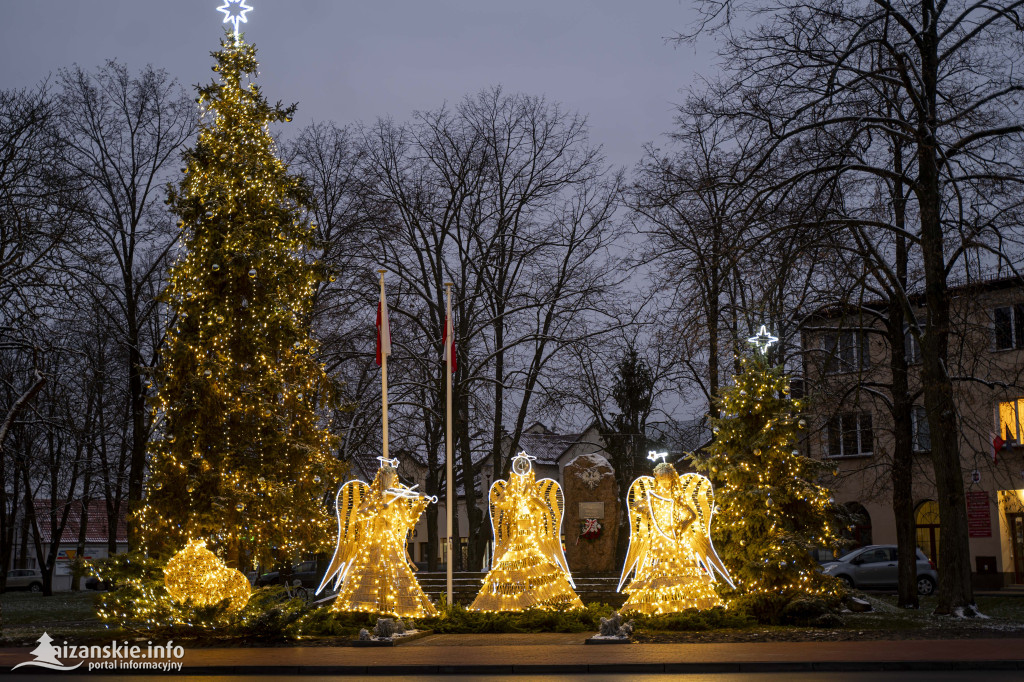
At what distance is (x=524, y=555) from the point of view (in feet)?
65.0

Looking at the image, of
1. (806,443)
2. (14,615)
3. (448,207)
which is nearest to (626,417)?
(806,443)

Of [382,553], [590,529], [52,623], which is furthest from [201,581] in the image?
[590,529]

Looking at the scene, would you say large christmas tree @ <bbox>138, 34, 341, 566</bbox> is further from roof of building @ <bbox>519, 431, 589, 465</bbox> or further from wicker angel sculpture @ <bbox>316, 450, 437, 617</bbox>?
roof of building @ <bbox>519, 431, 589, 465</bbox>

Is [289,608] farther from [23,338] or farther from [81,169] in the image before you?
[81,169]

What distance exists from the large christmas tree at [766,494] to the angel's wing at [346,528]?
6.76 metres

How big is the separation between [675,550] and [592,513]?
1010cm

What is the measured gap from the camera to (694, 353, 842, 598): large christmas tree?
18953 mm

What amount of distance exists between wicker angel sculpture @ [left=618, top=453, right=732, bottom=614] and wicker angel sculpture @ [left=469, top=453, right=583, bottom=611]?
161 centimetres

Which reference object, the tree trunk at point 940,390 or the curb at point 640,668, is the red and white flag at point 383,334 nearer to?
the curb at point 640,668

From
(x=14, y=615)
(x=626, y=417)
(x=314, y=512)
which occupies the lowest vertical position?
(x=14, y=615)

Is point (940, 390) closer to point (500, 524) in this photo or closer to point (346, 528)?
point (500, 524)

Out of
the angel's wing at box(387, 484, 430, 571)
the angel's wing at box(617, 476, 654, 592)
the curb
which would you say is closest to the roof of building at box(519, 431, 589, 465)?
the angel's wing at box(617, 476, 654, 592)

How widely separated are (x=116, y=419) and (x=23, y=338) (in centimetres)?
1883

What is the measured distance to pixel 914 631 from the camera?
17406 mm
